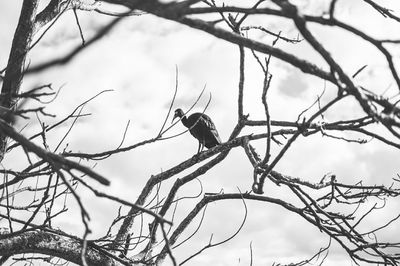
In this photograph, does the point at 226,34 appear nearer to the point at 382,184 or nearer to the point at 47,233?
the point at 47,233

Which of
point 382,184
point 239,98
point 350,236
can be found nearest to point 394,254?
point 350,236

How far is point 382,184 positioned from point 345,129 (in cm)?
136

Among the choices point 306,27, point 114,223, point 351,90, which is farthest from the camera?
point 114,223

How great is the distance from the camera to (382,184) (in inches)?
156

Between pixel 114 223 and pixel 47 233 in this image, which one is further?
pixel 114 223

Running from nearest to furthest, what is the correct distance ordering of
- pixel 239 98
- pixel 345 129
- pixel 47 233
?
1. pixel 345 129
2. pixel 47 233
3. pixel 239 98

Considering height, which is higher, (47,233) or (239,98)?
(239,98)

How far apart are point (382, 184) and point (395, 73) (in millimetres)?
2562

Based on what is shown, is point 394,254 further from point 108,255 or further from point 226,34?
point 226,34

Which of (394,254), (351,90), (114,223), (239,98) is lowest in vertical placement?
(351,90)

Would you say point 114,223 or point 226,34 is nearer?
point 226,34

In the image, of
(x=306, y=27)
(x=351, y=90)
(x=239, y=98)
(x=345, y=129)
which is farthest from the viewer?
(x=239, y=98)

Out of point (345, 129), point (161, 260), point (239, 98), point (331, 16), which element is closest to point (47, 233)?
point (161, 260)

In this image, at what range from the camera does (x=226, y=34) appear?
154 cm
